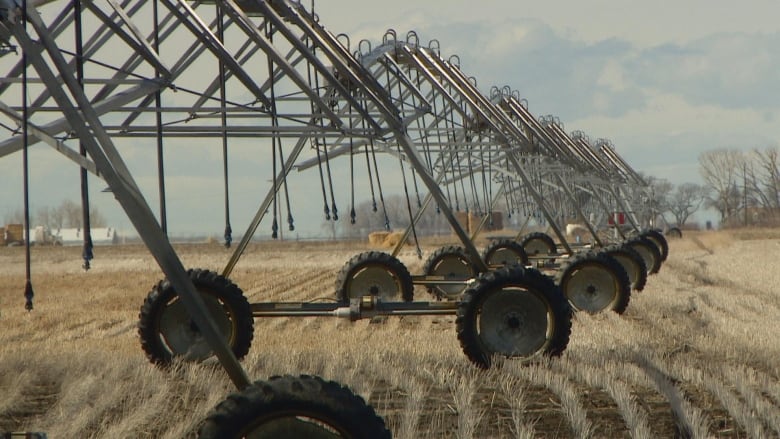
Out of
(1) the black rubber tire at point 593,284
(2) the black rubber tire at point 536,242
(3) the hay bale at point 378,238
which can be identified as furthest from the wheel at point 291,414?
(3) the hay bale at point 378,238

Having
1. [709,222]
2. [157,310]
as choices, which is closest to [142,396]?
[157,310]

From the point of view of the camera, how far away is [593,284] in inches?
585

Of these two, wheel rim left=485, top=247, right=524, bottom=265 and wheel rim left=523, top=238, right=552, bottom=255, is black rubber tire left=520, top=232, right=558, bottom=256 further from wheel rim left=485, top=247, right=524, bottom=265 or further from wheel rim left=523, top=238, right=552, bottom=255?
wheel rim left=485, top=247, right=524, bottom=265

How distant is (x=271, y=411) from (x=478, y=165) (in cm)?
1862

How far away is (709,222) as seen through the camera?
11731 centimetres

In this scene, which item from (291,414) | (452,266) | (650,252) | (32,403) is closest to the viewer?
(291,414)

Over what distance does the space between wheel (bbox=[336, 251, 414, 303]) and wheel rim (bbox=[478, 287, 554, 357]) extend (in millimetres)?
5178

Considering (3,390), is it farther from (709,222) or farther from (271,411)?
(709,222)

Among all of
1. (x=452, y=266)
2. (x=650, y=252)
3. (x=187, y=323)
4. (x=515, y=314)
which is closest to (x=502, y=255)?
(x=452, y=266)

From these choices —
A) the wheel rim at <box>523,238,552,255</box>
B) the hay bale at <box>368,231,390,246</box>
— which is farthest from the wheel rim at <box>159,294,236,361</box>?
the hay bale at <box>368,231,390,246</box>

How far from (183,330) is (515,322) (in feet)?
10.3

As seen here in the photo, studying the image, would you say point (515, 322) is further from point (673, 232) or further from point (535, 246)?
point (673, 232)

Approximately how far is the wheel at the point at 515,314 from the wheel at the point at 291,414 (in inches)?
199

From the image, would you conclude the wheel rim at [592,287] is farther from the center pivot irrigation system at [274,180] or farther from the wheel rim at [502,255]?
the wheel rim at [502,255]
